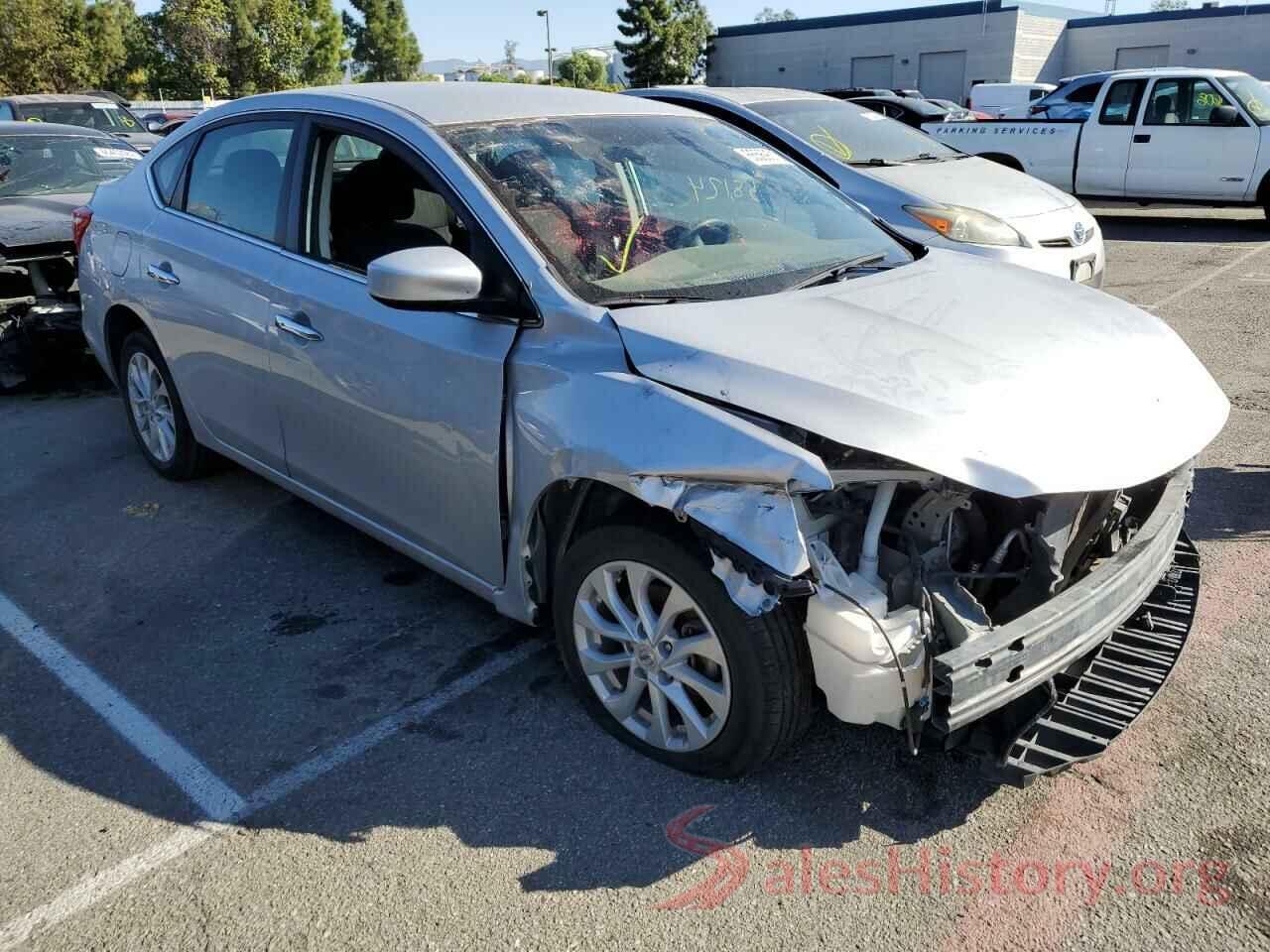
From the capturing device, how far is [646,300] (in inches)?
119

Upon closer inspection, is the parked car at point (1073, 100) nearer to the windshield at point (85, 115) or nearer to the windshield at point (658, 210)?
the windshield at point (658, 210)

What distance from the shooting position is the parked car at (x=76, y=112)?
15.1 metres

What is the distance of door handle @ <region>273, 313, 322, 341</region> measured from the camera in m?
3.66

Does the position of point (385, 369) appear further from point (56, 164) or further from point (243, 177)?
point (56, 164)

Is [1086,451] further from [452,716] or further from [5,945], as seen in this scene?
[5,945]

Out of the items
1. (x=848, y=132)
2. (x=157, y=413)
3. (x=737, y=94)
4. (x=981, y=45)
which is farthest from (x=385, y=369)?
(x=981, y=45)

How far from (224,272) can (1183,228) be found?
12985 millimetres

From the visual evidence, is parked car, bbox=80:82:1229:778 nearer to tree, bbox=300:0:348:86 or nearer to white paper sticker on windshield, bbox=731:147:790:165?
white paper sticker on windshield, bbox=731:147:790:165

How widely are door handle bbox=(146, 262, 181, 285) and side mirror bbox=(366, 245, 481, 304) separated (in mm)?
1911

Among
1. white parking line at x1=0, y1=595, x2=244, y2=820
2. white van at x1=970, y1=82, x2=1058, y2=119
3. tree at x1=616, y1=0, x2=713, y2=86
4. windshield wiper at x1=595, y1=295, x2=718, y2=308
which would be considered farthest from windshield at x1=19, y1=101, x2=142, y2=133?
tree at x1=616, y1=0, x2=713, y2=86

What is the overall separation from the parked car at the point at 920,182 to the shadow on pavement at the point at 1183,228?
18.7 ft

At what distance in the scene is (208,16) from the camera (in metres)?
44.4

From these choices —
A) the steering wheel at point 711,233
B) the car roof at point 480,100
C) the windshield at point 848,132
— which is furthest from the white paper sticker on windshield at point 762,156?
the windshield at point 848,132

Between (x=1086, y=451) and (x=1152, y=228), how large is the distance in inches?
505
